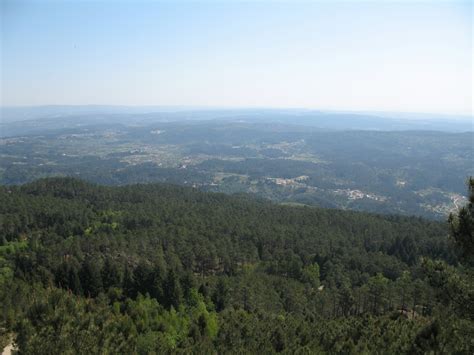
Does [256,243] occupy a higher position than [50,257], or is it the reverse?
[50,257]

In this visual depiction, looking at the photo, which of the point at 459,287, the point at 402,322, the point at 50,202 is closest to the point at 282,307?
the point at 402,322

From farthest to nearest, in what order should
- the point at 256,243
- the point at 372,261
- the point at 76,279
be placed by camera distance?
the point at 256,243 < the point at 372,261 < the point at 76,279

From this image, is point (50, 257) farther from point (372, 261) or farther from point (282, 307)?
point (372, 261)

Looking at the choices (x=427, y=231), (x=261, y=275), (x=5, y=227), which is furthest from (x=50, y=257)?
(x=427, y=231)

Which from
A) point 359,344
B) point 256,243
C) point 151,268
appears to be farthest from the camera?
point 256,243

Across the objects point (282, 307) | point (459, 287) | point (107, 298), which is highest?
point (459, 287)

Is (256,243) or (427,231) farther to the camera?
(427,231)

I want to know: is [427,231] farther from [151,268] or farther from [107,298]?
[107,298]
